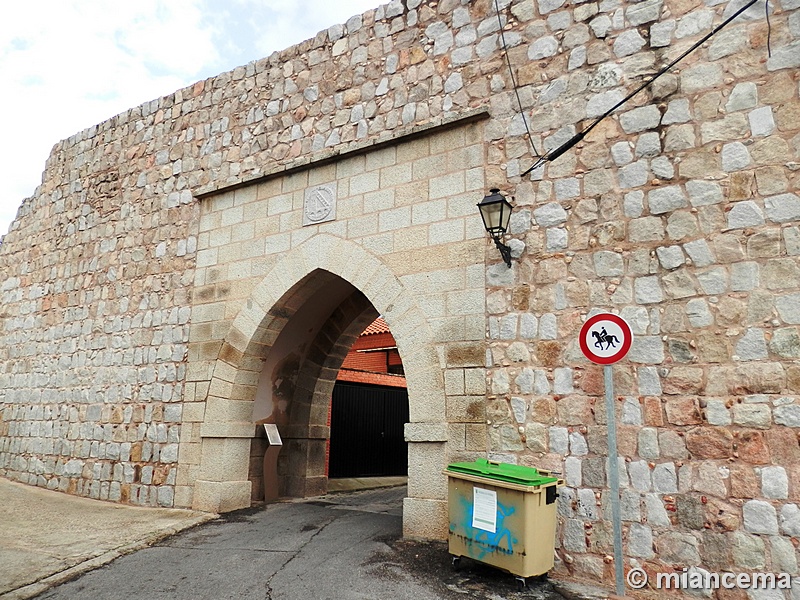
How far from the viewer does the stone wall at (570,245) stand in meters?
4.45

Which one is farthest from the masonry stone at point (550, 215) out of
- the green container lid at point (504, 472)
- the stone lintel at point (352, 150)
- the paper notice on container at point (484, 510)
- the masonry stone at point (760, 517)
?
the masonry stone at point (760, 517)

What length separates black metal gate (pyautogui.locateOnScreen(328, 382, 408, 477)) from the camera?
11.5 meters

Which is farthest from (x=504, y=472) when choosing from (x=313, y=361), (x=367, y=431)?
(x=367, y=431)

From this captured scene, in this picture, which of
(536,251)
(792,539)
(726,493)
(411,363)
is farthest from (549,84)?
(792,539)

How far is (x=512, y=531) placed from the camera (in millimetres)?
4379

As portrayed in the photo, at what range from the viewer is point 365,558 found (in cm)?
514

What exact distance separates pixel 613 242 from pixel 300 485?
5.11 meters

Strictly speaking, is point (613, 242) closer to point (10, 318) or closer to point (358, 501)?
point (358, 501)

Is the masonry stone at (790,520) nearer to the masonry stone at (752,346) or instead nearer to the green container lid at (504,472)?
the masonry stone at (752,346)

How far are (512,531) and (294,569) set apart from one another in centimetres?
172

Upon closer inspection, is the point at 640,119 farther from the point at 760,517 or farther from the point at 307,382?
the point at 307,382

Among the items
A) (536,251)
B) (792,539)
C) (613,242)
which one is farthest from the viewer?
(536,251)

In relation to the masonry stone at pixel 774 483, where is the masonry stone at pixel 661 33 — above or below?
above

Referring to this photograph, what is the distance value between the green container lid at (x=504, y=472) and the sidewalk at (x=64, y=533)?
122 inches
